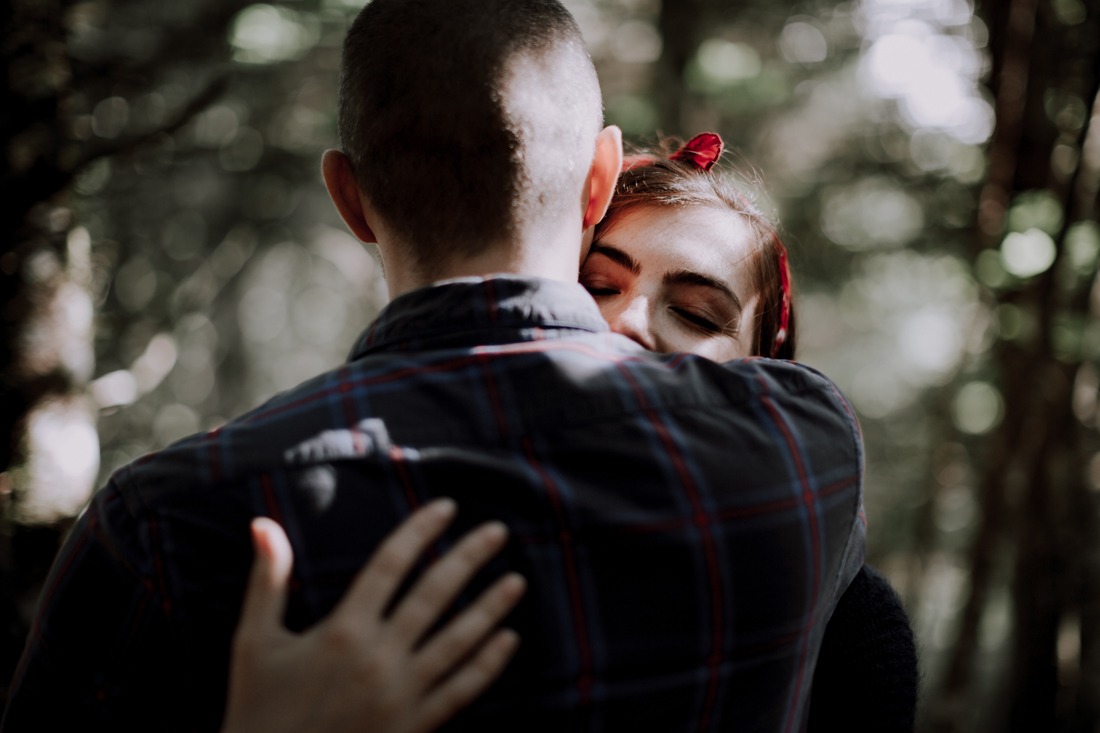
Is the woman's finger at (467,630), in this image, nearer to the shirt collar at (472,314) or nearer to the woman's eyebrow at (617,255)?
the shirt collar at (472,314)

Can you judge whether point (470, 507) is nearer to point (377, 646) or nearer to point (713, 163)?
point (377, 646)

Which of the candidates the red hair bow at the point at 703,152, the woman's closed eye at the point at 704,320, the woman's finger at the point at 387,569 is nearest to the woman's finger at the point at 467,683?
the woman's finger at the point at 387,569

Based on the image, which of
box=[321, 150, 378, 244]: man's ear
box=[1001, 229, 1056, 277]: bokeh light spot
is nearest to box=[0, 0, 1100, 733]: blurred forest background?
box=[1001, 229, 1056, 277]: bokeh light spot

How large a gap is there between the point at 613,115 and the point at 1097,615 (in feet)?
14.0

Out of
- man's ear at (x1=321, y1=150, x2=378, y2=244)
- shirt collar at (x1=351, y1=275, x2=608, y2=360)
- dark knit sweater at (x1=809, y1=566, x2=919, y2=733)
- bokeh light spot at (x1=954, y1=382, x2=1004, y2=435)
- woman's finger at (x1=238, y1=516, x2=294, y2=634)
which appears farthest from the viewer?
bokeh light spot at (x1=954, y1=382, x2=1004, y2=435)

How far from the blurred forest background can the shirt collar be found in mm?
A: 1524

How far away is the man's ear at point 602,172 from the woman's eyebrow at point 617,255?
1.53 ft

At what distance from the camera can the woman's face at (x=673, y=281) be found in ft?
6.15

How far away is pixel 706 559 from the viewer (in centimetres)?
111

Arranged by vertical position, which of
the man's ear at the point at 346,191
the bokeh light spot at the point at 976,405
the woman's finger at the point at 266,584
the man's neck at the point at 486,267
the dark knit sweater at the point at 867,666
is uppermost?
the man's ear at the point at 346,191

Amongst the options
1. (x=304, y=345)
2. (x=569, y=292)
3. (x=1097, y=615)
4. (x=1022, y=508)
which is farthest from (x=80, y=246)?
(x=304, y=345)

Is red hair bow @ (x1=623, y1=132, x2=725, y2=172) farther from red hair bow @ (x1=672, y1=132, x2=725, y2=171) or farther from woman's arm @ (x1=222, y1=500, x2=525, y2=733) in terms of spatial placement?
woman's arm @ (x1=222, y1=500, x2=525, y2=733)

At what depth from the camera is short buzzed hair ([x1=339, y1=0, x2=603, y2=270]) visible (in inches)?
49.1

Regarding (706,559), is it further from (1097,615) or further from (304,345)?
(304,345)
